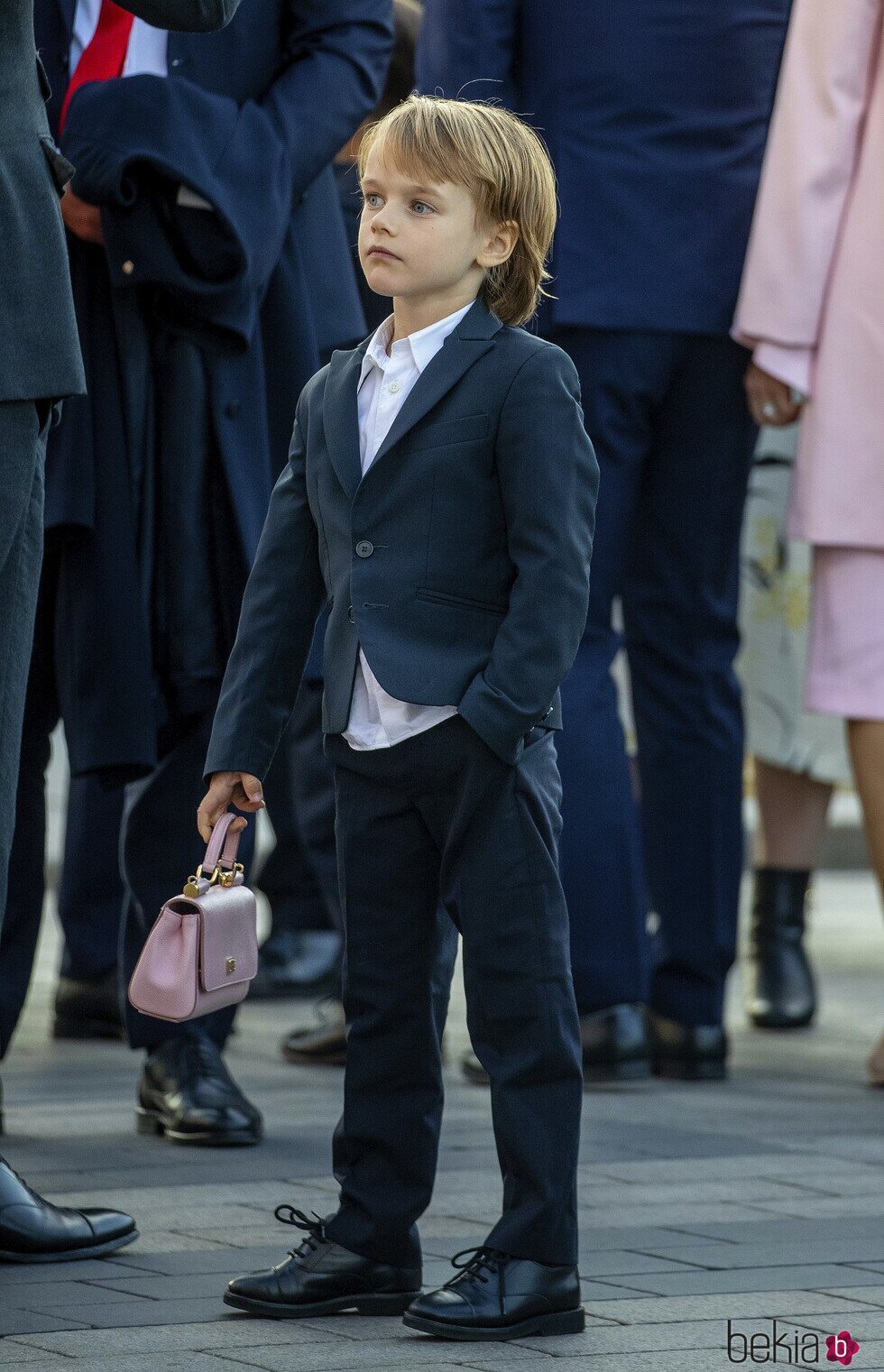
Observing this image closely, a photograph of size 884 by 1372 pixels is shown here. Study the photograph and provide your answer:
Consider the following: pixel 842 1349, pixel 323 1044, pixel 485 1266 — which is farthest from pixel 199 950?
pixel 323 1044

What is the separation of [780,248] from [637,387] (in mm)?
367

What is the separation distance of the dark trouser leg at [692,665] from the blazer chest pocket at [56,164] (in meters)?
1.79

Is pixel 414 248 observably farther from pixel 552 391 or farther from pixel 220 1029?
pixel 220 1029

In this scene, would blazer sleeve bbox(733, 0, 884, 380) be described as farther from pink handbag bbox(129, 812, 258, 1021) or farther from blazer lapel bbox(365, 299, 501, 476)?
pink handbag bbox(129, 812, 258, 1021)

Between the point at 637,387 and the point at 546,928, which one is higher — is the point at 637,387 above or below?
above

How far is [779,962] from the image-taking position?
17.1 ft

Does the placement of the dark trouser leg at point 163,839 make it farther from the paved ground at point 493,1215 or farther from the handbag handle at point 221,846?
the handbag handle at point 221,846

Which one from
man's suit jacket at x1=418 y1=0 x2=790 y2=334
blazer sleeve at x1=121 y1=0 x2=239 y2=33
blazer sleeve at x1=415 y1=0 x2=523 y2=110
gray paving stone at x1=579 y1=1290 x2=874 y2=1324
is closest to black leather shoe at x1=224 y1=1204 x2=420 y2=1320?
gray paving stone at x1=579 y1=1290 x2=874 y2=1324

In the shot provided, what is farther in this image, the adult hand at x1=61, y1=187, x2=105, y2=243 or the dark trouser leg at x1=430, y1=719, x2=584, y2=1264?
the adult hand at x1=61, y1=187, x2=105, y2=243

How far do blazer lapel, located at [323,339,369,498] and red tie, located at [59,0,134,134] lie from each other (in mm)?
1148

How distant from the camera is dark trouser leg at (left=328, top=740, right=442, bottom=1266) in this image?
9.10 feet

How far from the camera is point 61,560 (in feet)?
12.2

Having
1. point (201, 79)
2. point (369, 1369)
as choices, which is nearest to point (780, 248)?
point (201, 79)

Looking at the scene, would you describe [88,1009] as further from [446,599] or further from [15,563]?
[446,599]
